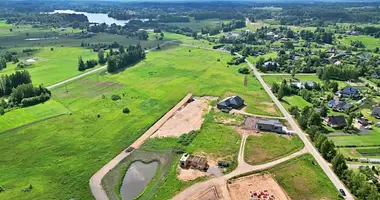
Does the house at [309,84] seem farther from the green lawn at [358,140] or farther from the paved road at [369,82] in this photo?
the green lawn at [358,140]

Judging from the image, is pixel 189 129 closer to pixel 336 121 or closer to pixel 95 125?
pixel 95 125

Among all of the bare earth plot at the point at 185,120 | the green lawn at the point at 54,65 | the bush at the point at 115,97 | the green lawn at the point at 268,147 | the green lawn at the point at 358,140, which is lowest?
the green lawn at the point at 358,140

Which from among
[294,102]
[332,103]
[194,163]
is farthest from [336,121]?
[194,163]

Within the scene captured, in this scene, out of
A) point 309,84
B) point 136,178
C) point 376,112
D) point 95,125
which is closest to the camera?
point 136,178

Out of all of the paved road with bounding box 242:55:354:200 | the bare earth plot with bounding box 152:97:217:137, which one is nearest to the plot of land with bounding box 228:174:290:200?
the paved road with bounding box 242:55:354:200

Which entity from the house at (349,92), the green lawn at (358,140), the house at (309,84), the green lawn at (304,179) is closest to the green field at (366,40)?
the house at (309,84)

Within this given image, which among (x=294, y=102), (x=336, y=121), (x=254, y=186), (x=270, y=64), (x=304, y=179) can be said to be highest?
(x=270, y=64)

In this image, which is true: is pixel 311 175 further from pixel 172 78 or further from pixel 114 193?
pixel 172 78
